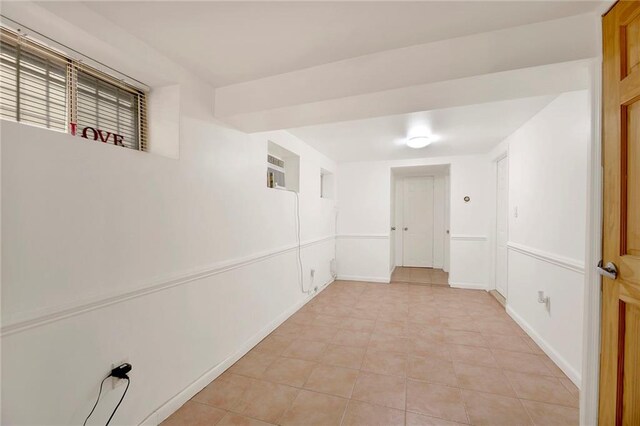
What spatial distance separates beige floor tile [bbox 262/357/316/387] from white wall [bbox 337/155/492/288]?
2.96m

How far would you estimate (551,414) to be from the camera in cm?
161

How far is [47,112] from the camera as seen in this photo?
1271 mm

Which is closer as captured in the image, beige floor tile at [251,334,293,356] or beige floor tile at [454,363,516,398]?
beige floor tile at [454,363,516,398]

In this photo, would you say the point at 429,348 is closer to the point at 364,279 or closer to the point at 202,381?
the point at 202,381

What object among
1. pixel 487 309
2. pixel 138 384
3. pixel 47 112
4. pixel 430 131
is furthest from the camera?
pixel 487 309

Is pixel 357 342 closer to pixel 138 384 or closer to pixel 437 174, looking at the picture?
pixel 138 384

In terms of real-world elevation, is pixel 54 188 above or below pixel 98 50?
below

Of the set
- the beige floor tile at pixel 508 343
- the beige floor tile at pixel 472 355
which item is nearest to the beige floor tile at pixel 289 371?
the beige floor tile at pixel 472 355

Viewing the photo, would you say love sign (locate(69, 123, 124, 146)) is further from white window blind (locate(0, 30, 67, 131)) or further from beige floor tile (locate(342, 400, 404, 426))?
beige floor tile (locate(342, 400, 404, 426))

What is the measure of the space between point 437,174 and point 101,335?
19.9 feet

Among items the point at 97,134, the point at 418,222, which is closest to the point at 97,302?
the point at 97,134

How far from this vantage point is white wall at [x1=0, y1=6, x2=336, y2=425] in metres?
1.04

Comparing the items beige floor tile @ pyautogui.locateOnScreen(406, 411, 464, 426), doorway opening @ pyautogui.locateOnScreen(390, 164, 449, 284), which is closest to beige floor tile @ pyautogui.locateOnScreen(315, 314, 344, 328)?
beige floor tile @ pyautogui.locateOnScreen(406, 411, 464, 426)

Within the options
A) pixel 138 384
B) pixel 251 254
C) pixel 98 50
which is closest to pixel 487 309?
pixel 251 254
